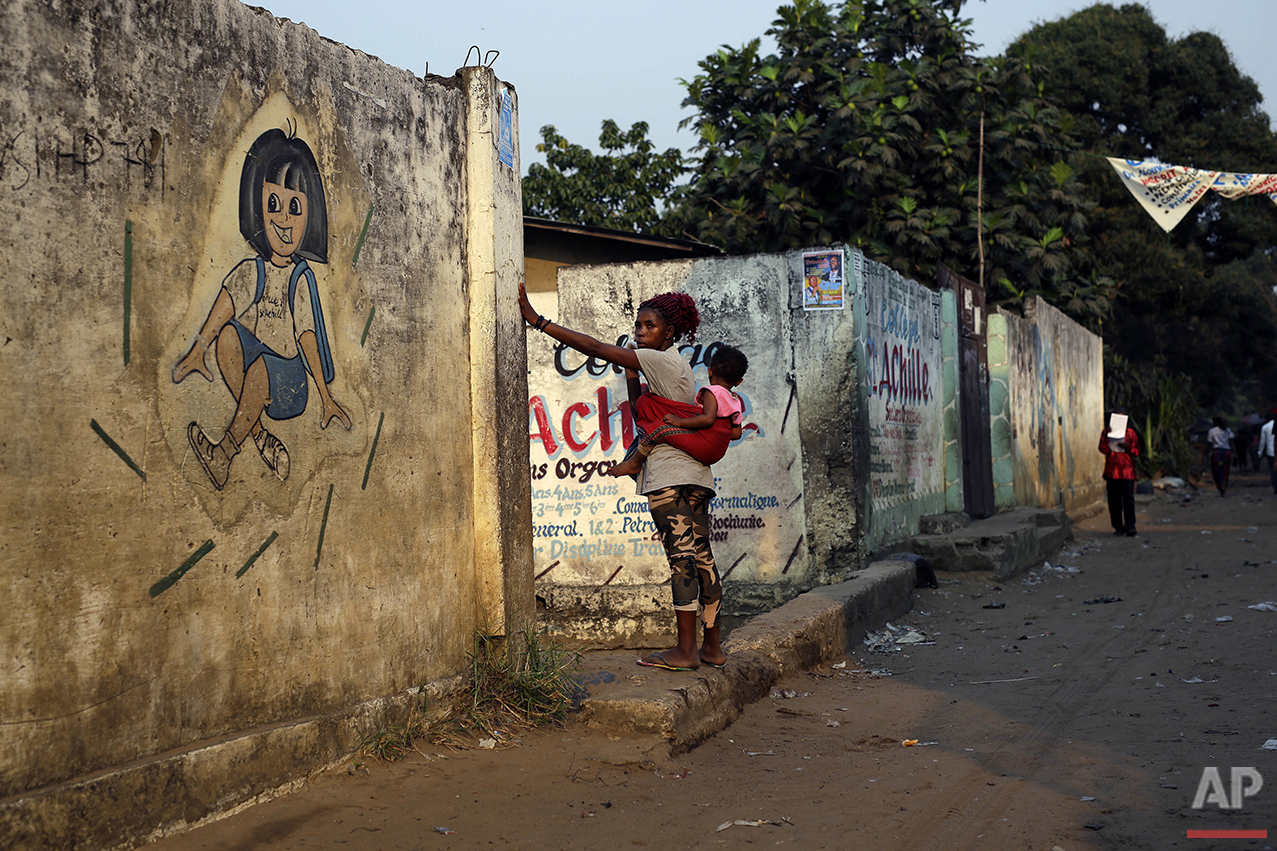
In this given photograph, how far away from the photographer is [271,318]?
3.32 m

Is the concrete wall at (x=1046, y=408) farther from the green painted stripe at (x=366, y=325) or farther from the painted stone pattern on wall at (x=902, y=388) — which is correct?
the green painted stripe at (x=366, y=325)

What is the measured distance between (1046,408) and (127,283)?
14074 millimetres

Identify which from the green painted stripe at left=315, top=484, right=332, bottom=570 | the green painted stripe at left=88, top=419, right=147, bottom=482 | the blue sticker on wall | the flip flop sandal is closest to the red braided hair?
the blue sticker on wall

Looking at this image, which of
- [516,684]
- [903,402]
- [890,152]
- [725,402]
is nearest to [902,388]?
[903,402]

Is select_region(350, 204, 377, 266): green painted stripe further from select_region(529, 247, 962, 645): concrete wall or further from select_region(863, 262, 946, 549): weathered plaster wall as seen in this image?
select_region(863, 262, 946, 549): weathered plaster wall

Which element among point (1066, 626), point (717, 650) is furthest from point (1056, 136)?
point (717, 650)

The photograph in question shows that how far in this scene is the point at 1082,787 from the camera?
139 inches

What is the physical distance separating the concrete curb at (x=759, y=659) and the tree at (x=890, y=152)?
1050 cm

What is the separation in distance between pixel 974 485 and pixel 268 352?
938 cm

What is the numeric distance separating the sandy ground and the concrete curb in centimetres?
9

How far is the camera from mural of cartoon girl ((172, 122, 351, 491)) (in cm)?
312

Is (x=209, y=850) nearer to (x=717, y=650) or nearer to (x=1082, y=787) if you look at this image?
(x=717, y=650)

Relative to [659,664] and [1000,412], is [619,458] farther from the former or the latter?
[1000,412]

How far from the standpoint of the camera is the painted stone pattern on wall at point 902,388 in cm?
833
